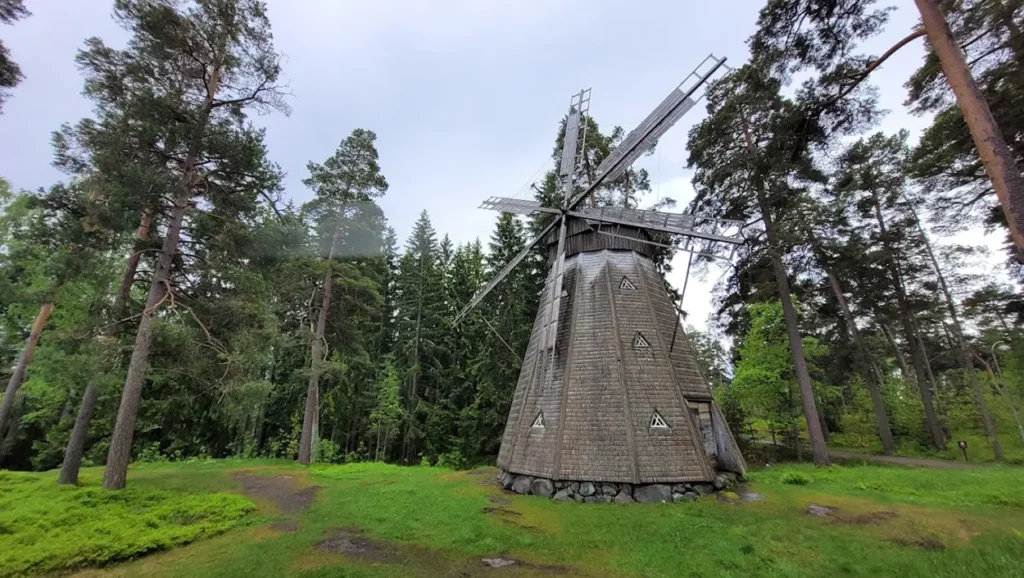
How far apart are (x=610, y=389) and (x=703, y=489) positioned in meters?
3.36

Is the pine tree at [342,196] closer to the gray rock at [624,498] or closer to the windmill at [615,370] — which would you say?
the windmill at [615,370]

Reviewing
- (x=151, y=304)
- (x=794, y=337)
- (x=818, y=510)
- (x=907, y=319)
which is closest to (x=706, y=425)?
(x=818, y=510)

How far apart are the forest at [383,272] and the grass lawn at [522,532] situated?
9.68 ft

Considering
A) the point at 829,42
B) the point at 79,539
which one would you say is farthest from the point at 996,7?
the point at 79,539

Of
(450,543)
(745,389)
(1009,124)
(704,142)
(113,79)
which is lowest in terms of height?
(450,543)

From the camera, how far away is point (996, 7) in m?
7.89

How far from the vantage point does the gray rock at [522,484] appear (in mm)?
11454

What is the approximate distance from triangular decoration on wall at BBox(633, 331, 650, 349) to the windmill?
3cm

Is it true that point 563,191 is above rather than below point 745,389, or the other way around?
above

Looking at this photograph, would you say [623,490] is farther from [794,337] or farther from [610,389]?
[794,337]

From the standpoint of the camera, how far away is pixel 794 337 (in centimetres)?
1541

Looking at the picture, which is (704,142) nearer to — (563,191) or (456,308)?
(563,191)

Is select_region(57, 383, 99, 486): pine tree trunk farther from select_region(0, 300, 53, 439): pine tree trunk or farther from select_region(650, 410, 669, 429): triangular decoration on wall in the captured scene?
select_region(650, 410, 669, 429): triangular decoration on wall

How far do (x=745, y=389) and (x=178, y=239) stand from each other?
71.5ft
